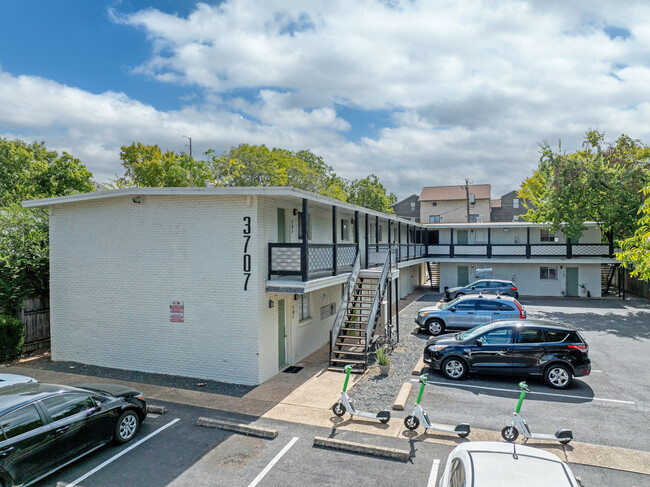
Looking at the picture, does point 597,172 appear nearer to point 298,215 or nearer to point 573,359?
point 573,359

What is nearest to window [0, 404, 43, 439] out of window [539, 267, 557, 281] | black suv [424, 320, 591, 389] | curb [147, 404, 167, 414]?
curb [147, 404, 167, 414]

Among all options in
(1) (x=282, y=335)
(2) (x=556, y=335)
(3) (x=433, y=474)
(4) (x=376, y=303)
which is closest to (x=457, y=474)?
(3) (x=433, y=474)

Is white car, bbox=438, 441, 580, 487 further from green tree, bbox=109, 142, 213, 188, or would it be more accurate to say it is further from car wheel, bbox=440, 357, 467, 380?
green tree, bbox=109, 142, 213, 188

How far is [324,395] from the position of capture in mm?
10430

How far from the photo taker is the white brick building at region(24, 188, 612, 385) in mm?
11438

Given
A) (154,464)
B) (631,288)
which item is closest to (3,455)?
(154,464)

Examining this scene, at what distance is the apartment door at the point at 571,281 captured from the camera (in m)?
28.2

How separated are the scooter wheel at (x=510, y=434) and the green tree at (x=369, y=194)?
47362mm

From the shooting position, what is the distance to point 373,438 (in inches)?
320

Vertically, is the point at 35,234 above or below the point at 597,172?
below

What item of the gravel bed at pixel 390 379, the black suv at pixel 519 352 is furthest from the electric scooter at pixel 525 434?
the black suv at pixel 519 352

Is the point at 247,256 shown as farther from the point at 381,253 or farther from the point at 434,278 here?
the point at 434,278

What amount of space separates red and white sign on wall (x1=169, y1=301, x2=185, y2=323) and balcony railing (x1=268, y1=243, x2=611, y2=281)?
272 centimetres

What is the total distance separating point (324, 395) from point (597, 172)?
69.3ft
